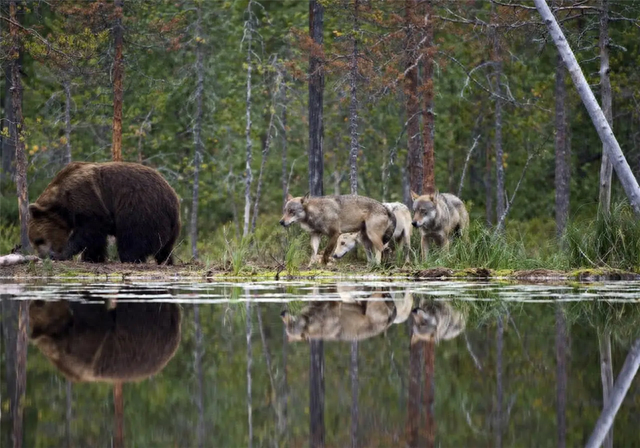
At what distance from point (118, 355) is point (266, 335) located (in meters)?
1.72

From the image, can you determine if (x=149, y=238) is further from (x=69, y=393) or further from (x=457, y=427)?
(x=457, y=427)

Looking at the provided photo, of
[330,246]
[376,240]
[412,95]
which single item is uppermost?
[412,95]

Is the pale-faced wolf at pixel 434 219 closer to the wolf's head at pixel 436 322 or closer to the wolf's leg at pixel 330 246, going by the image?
the wolf's leg at pixel 330 246

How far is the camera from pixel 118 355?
7.78 m

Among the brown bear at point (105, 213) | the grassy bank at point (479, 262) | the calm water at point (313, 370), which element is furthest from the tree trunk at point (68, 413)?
the brown bear at point (105, 213)

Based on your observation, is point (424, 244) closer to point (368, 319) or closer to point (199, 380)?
point (368, 319)

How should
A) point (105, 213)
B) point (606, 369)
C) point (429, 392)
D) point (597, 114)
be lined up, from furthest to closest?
point (105, 213)
point (597, 114)
point (606, 369)
point (429, 392)

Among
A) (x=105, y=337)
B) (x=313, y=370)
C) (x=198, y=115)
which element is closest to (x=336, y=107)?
(x=198, y=115)

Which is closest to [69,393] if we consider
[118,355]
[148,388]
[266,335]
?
[148,388]

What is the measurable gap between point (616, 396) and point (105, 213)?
1444cm

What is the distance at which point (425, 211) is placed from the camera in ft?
67.5

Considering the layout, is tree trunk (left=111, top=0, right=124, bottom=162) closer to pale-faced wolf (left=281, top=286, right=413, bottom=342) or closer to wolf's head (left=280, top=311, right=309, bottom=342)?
pale-faced wolf (left=281, top=286, right=413, bottom=342)

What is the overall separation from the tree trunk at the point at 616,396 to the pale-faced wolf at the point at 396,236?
13028 millimetres

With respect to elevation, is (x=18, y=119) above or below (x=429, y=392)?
above
